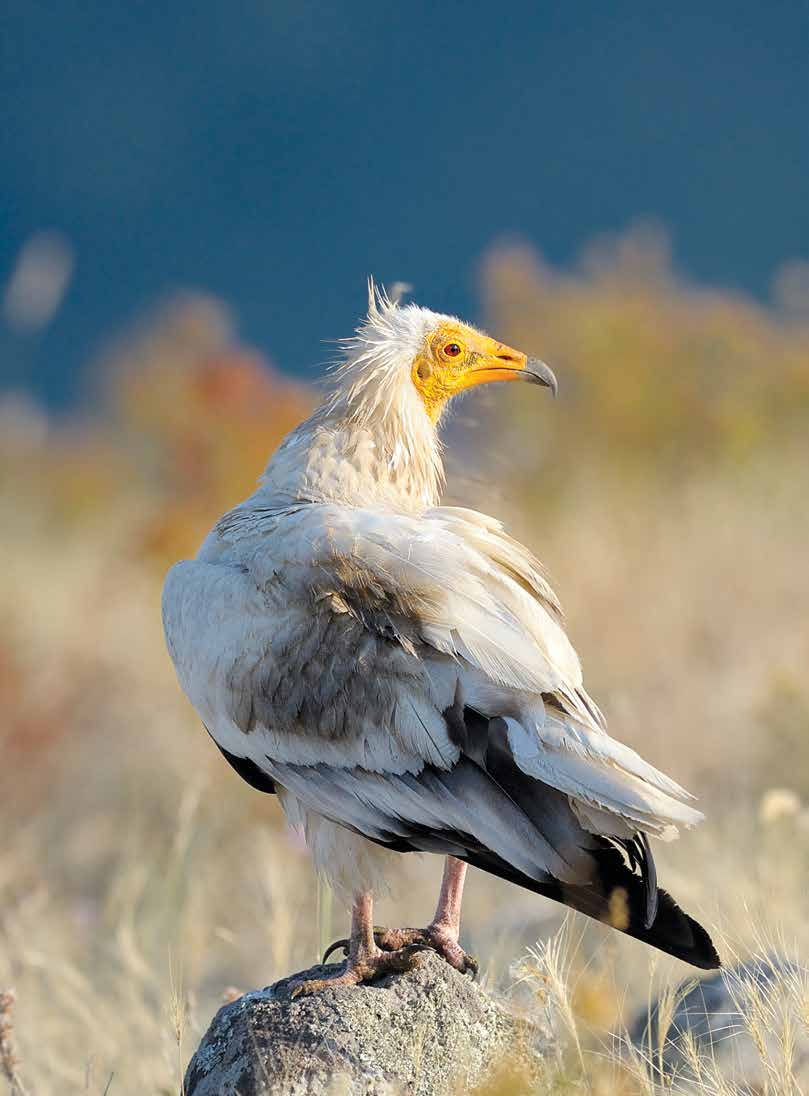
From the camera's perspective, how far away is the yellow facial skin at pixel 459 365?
516cm

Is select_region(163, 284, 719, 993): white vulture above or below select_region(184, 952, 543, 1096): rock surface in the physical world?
above

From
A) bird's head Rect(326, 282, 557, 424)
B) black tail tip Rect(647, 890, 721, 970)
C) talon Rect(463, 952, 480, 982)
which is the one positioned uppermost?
bird's head Rect(326, 282, 557, 424)

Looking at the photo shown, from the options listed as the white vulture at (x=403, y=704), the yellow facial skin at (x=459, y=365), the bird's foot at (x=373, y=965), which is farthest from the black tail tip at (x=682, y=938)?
the yellow facial skin at (x=459, y=365)

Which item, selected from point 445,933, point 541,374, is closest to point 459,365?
point 541,374

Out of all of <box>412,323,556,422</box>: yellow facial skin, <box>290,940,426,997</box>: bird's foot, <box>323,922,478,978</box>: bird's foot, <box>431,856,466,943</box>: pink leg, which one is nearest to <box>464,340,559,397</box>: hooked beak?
<box>412,323,556,422</box>: yellow facial skin

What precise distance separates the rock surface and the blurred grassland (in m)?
0.17

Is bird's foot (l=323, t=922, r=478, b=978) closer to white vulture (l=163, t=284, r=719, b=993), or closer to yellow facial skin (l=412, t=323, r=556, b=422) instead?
white vulture (l=163, t=284, r=719, b=993)

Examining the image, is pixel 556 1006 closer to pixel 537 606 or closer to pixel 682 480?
pixel 537 606

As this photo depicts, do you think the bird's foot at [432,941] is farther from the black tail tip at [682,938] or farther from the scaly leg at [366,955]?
the black tail tip at [682,938]

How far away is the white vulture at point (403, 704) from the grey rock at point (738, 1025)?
51cm

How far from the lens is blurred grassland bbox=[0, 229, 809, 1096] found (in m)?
6.03

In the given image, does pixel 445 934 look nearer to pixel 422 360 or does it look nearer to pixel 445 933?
pixel 445 933

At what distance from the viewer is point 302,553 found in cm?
408

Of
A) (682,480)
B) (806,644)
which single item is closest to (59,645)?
(806,644)
